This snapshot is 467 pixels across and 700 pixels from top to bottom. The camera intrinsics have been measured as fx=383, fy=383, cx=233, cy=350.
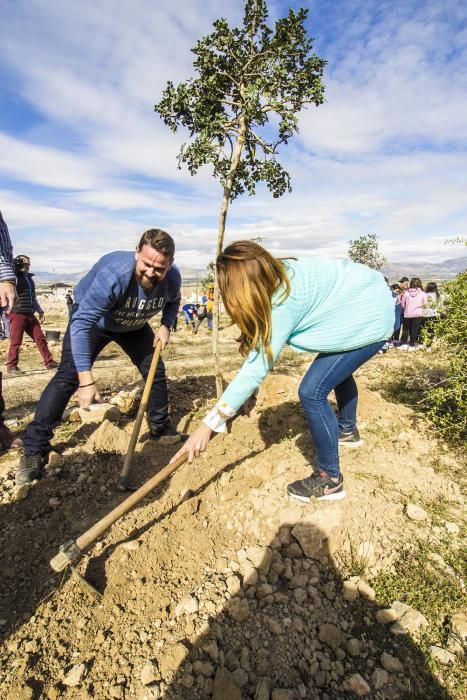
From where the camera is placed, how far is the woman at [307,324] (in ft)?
6.00

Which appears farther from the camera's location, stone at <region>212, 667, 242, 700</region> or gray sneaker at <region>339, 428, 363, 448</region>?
gray sneaker at <region>339, 428, 363, 448</region>

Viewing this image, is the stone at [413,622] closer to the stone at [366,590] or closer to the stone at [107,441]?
the stone at [366,590]

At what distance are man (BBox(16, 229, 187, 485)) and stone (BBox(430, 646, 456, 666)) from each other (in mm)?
2356

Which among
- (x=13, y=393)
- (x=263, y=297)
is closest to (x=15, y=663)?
(x=263, y=297)

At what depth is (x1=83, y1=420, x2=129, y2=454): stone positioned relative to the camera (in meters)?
3.65

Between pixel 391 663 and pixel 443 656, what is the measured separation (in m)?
0.24

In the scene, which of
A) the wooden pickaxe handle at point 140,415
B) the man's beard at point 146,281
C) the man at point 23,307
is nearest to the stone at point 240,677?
the wooden pickaxe handle at point 140,415

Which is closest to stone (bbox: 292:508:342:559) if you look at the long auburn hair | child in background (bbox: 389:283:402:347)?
the long auburn hair

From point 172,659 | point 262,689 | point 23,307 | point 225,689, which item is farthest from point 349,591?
point 23,307

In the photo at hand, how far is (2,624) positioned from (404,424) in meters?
3.44

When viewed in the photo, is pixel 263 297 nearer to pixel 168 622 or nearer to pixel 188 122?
pixel 168 622

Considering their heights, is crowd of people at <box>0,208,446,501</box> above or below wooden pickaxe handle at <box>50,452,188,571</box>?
above

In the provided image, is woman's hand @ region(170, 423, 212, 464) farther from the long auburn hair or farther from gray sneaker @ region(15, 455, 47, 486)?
gray sneaker @ region(15, 455, 47, 486)

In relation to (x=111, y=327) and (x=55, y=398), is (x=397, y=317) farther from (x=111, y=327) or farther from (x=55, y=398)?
(x=55, y=398)
